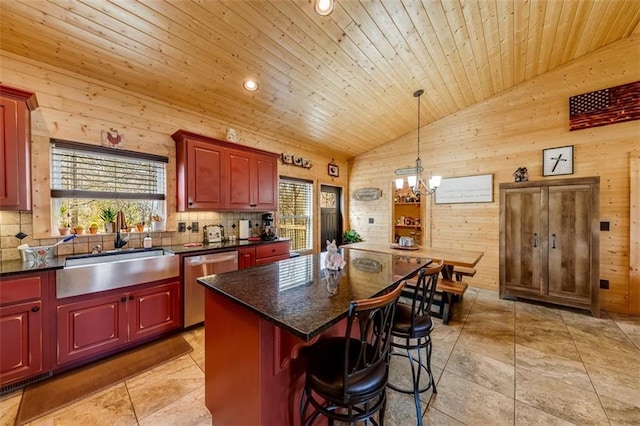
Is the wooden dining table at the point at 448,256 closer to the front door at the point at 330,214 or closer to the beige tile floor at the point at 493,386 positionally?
the beige tile floor at the point at 493,386

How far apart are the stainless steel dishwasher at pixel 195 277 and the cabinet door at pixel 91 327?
56 cm

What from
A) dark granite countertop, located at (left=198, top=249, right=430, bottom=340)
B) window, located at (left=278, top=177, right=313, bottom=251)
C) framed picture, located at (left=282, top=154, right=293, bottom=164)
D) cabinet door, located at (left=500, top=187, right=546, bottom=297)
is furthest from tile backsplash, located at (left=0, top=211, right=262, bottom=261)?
cabinet door, located at (left=500, top=187, right=546, bottom=297)

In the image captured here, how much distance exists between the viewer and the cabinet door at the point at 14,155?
1.95 m

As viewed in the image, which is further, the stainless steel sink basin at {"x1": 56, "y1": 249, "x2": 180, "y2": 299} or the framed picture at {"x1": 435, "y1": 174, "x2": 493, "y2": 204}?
the framed picture at {"x1": 435, "y1": 174, "x2": 493, "y2": 204}

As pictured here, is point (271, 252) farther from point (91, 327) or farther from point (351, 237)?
point (351, 237)

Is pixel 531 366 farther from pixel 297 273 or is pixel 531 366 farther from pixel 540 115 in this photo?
pixel 540 115

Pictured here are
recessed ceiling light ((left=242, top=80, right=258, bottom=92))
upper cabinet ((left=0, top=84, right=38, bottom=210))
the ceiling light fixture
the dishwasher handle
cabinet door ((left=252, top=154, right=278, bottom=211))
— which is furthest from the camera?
cabinet door ((left=252, top=154, right=278, bottom=211))

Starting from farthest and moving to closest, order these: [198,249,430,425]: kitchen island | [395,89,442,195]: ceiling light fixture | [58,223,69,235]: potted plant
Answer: [395,89,442,195]: ceiling light fixture → [58,223,69,235]: potted plant → [198,249,430,425]: kitchen island

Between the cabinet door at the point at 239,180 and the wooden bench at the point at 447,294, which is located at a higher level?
the cabinet door at the point at 239,180

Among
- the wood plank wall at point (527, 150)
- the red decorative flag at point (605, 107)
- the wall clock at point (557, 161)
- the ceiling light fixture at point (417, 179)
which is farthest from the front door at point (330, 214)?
the red decorative flag at point (605, 107)

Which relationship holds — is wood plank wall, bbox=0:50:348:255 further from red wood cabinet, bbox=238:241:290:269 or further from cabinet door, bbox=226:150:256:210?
red wood cabinet, bbox=238:241:290:269

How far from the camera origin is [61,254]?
8.12 ft

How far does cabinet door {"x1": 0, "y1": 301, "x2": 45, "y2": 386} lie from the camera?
6.00ft

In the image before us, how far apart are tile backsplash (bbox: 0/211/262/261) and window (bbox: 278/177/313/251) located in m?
1.11
